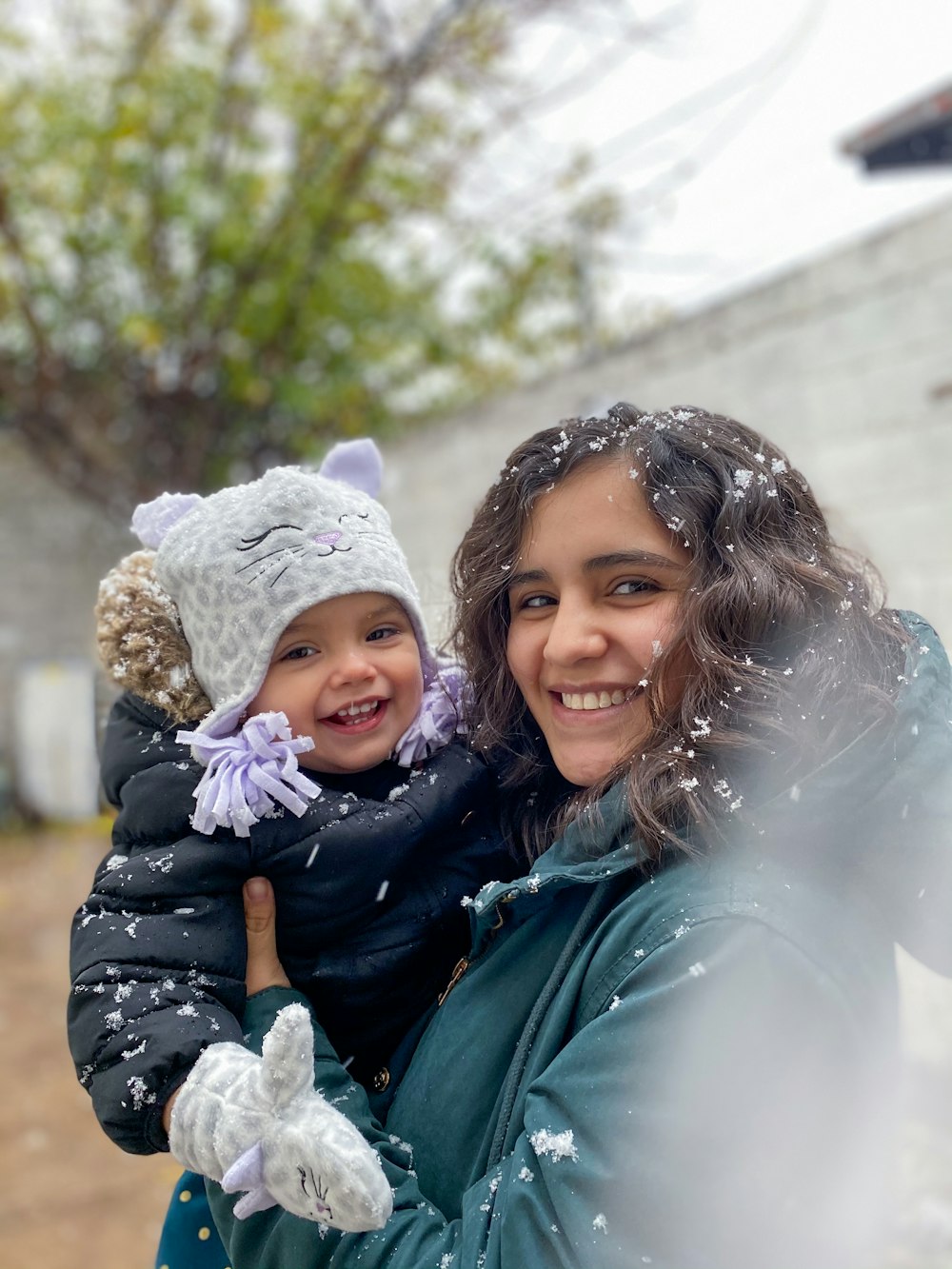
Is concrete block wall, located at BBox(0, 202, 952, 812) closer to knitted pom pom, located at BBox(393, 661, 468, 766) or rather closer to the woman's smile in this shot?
knitted pom pom, located at BBox(393, 661, 468, 766)

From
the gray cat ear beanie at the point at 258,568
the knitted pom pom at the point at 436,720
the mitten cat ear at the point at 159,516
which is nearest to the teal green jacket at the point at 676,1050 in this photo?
the knitted pom pom at the point at 436,720

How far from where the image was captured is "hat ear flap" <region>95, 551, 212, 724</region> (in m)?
1.58

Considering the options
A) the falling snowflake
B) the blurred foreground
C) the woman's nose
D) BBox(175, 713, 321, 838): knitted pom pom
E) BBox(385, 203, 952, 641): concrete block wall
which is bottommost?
the blurred foreground

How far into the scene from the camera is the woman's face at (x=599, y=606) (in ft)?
4.23

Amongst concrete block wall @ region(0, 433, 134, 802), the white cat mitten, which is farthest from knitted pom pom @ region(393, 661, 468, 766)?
concrete block wall @ region(0, 433, 134, 802)

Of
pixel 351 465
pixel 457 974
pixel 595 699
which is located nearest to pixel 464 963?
pixel 457 974

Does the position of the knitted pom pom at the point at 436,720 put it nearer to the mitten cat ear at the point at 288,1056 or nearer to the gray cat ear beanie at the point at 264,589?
the gray cat ear beanie at the point at 264,589

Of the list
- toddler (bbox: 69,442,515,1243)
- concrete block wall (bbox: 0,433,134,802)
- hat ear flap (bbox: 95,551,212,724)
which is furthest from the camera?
concrete block wall (bbox: 0,433,134,802)

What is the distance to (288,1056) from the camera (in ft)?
3.45

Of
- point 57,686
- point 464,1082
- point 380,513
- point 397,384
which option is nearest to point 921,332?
point 380,513

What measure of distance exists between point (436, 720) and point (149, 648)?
41cm

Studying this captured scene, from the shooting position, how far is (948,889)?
3.81 feet

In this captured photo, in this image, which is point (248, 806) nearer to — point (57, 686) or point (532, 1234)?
point (532, 1234)

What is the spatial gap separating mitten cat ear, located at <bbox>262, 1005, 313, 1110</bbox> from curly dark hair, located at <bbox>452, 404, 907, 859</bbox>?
38 centimetres
